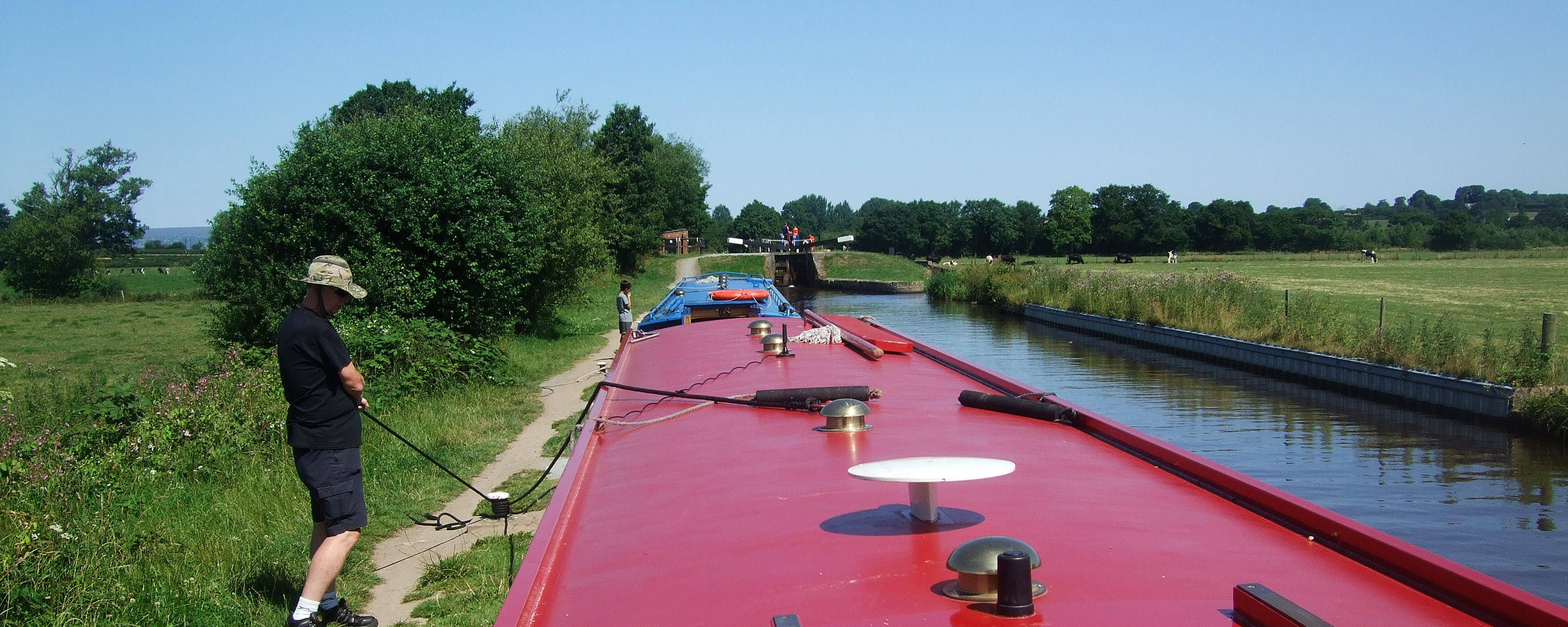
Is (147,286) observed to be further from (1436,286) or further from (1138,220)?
(1138,220)

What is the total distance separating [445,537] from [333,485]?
2561mm

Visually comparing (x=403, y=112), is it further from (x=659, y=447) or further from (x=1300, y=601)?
(x=1300, y=601)

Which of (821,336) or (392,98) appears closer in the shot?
(821,336)

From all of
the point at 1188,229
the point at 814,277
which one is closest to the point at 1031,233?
the point at 1188,229

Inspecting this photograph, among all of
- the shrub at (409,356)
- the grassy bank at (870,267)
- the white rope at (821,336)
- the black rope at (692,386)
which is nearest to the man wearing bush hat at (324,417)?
the black rope at (692,386)

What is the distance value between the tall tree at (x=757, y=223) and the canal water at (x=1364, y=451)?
13159 centimetres

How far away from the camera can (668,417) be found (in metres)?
6.18

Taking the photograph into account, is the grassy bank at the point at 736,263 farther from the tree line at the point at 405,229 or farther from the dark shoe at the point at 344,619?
the dark shoe at the point at 344,619

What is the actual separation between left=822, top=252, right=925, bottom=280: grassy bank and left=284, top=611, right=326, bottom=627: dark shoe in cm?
5412

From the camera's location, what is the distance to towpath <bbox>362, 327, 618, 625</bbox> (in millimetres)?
5898

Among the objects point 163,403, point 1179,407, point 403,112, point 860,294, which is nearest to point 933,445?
point 163,403

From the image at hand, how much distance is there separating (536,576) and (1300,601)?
2.38m

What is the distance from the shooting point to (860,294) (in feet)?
184

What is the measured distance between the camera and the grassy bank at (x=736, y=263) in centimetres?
6244
